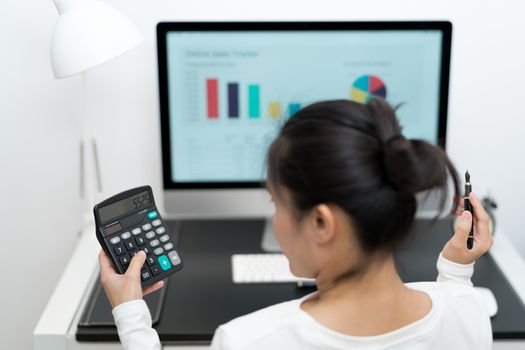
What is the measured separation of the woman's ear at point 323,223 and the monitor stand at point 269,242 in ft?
2.27

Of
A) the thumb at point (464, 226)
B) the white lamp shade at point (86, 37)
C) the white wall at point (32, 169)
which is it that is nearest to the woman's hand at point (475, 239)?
the thumb at point (464, 226)

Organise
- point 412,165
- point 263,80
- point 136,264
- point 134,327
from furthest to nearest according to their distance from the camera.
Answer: point 263,80 < point 136,264 < point 134,327 < point 412,165

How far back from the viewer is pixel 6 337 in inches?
71.4

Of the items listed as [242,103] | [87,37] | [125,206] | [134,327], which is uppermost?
[87,37]

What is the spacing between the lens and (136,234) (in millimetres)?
1142

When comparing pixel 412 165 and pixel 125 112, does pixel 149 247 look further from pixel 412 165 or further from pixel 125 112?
pixel 125 112

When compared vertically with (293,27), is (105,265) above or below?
below

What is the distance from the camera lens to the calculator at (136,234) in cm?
110

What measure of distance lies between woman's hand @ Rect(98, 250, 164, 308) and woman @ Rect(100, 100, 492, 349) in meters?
0.21

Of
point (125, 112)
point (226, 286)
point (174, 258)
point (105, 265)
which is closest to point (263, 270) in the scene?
point (226, 286)

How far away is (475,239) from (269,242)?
1.91 ft

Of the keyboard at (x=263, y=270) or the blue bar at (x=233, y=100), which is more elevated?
the blue bar at (x=233, y=100)

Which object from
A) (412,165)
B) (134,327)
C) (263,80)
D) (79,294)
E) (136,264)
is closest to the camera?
(412,165)

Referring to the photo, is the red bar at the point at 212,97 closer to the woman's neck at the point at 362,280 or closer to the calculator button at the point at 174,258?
the calculator button at the point at 174,258
